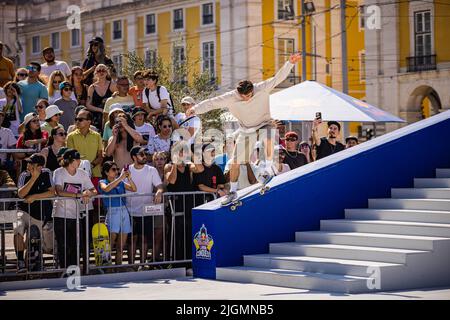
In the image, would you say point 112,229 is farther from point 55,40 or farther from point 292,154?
point 55,40

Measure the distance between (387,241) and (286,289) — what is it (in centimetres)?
154

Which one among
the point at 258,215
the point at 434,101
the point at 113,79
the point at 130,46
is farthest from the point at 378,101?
the point at 258,215

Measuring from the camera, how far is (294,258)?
13.8m

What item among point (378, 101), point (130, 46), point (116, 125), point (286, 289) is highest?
point (130, 46)

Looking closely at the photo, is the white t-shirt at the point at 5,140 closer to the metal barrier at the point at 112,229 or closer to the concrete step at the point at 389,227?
the metal barrier at the point at 112,229

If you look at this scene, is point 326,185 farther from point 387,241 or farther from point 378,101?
point 378,101

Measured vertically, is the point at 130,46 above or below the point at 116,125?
above

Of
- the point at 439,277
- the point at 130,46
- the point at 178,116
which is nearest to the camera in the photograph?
the point at 439,277

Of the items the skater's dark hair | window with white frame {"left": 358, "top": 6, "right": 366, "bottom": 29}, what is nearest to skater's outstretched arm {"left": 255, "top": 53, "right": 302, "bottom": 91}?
the skater's dark hair

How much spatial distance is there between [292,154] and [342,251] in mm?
4275

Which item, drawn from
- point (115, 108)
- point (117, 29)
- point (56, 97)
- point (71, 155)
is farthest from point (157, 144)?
point (117, 29)

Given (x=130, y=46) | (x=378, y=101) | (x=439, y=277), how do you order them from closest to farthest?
(x=439, y=277)
(x=378, y=101)
(x=130, y=46)

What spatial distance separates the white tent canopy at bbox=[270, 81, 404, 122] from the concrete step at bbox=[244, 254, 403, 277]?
7.57 m

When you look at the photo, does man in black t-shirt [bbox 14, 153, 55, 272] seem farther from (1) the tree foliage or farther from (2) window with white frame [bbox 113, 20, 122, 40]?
(2) window with white frame [bbox 113, 20, 122, 40]
